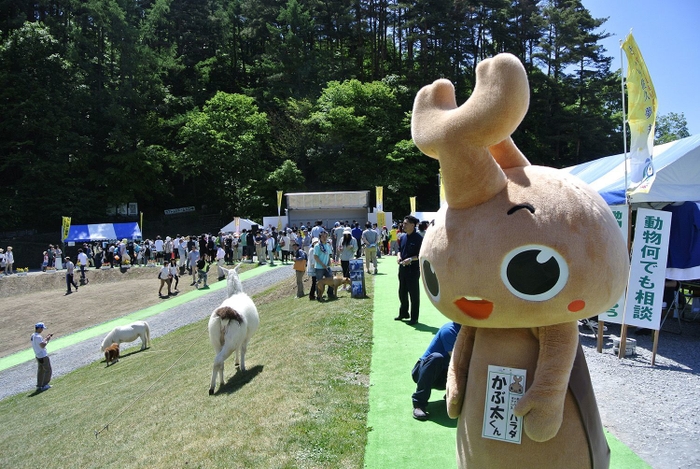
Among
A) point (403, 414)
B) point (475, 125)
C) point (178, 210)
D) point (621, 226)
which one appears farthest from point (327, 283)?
point (178, 210)

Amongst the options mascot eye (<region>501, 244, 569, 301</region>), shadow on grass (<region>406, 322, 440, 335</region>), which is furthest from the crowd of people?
mascot eye (<region>501, 244, 569, 301</region>)

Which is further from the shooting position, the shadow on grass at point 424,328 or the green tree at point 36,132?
the green tree at point 36,132

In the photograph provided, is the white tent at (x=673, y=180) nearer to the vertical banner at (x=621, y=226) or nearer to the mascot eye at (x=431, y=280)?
the vertical banner at (x=621, y=226)

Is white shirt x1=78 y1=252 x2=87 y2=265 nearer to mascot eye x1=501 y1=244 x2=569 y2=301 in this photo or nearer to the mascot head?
the mascot head

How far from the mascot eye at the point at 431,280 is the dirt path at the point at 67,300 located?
18113mm

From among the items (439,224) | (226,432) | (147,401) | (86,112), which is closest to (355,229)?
(147,401)

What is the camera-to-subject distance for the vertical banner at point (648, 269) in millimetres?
7461

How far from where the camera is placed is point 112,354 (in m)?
13.0

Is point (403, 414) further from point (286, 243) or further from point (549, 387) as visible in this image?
point (286, 243)

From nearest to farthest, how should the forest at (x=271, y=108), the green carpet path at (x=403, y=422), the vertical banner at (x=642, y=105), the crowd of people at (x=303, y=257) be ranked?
the green carpet path at (x=403, y=422) → the crowd of people at (x=303, y=257) → the vertical banner at (x=642, y=105) → the forest at (x=271, y=108)

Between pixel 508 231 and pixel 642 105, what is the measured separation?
230 inches

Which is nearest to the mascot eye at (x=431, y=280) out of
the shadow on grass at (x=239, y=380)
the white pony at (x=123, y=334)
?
the shadow on grass at (x=239, y=380)

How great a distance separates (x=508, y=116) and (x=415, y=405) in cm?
372

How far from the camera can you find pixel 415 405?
18.4 ft
